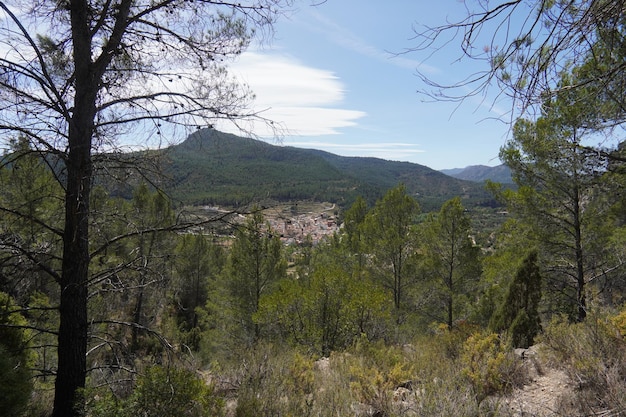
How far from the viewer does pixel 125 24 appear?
9.58ft

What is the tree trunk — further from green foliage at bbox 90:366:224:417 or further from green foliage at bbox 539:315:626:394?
green foliage at bbox 539:315:626:394

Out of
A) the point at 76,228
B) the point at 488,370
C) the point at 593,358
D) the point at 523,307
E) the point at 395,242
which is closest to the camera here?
the point at 76,228

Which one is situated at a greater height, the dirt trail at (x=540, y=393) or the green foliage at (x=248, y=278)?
the dirt trail at (x=540, y=393)

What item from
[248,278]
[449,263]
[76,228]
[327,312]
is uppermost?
[76,228]

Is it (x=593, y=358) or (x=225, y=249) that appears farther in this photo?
(x=225, y=249)

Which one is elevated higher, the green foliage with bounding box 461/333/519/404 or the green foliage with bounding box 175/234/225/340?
the green foliage with bounding box 461/333/519/404

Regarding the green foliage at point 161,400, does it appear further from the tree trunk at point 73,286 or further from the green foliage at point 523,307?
the green foliage at point 523,307

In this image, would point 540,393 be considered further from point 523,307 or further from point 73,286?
point 73,286

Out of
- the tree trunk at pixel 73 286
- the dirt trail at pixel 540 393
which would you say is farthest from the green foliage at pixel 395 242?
the tree trunk at pixel 73 286

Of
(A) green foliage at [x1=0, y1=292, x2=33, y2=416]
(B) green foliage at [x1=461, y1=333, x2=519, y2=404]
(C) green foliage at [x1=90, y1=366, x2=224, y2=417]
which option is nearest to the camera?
(C) green foliage at [x1=90, y1=366, x2=224, y2=417]

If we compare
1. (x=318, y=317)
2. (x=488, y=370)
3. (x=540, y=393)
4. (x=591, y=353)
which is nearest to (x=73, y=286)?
(x=488, y=370)

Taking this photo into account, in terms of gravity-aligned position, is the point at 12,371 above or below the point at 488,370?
above

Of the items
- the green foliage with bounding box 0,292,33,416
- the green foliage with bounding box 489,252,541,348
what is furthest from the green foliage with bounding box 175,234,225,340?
→ the green foliage with bounding box 0,292,33,416

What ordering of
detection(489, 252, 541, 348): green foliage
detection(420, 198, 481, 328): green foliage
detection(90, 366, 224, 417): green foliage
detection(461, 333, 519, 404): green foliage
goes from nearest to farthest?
detection(90, 366, 224, 417): green foliage < detection(461, 333, 519, 404): green foliage < detection(489, 252, 541, 348): green foliage < detection(420, 198, 481, 328): green foliage
